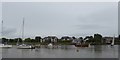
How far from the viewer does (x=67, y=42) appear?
12519 cm

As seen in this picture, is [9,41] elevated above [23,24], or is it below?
below

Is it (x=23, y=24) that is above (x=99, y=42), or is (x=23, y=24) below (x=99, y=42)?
above

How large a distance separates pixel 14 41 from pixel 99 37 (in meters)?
41.7

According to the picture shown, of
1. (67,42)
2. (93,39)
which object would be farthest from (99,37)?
(67,42)

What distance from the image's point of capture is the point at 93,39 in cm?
11225

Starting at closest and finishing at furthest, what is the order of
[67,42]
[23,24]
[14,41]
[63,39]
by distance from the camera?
[23,24], [14,41], [67,42], [63,39]

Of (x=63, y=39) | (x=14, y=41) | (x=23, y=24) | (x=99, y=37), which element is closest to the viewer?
(x=23, y=24)

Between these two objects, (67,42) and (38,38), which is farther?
(67,42)

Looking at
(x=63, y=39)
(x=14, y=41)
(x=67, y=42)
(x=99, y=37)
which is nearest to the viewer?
(x=14, y=41)

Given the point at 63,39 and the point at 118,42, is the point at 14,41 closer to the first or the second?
the point at 63,39

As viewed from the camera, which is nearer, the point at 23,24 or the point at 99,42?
the point at 23,24

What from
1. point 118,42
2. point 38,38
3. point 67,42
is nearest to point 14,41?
point 38,38

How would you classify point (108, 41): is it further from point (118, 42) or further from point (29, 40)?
point (29, 40)

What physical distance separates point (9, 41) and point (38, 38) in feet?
55.6
